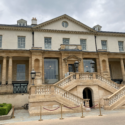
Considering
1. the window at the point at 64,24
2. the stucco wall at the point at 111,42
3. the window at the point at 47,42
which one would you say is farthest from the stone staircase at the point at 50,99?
the stucco wall at the point at 111,42

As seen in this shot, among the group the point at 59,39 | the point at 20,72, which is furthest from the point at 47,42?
the point at 20,72

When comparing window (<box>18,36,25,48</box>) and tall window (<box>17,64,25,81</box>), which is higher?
window (<box>18,36,25,48</box>)

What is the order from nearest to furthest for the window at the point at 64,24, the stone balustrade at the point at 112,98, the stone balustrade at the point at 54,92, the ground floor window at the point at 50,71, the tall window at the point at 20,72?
the stone balustrade at the point at 54,92 → the stone balustrade at the point at 112,98 → the ground floor window at the point at 50,71 → the tall window at the point at 20,72 → the window at the point at 64,24

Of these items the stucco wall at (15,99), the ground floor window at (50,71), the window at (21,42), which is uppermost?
the window at (21,42)

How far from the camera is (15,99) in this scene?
18.2 meters

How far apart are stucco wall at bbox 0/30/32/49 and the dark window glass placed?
426 centimetres

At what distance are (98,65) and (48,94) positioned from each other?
13128 mm

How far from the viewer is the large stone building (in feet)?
59.5

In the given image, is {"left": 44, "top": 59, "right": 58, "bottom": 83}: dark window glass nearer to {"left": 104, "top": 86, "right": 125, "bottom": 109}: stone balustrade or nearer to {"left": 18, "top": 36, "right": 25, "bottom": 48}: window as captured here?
{"left": 18, "top": 36, "right": 25, "bottom": 48}: window

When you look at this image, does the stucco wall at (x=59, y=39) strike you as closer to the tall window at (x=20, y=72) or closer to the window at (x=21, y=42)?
the window at (x=21, y=42)

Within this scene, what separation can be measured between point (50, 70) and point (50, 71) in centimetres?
17

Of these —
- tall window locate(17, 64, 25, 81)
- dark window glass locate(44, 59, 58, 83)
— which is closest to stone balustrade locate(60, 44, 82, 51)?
dark window glass locate(44, 59, 58, 83)

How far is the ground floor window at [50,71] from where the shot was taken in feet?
76.1

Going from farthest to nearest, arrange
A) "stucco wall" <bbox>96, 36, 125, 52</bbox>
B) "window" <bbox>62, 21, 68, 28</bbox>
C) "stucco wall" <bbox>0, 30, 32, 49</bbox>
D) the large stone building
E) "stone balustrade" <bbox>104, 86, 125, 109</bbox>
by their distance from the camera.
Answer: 1. "stucco wall" <bbox>96, 36, 125, 52</bbox>
2. "window" <bbox>62, 21, 68, 28</bbox>
3. "stucco wall" <bbox>0, 30, 32, 49</bbox>
4. the large stone building
5. "stone balustrade" <bbox>104, 86, 125, 109</bbox>
